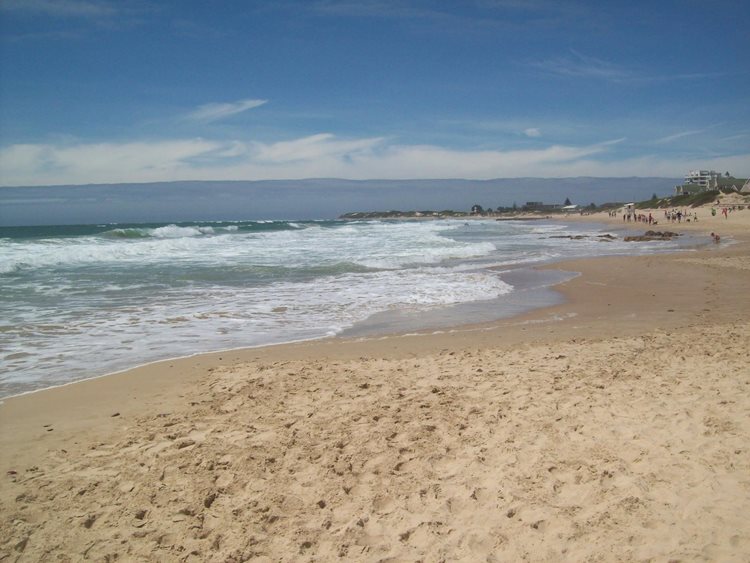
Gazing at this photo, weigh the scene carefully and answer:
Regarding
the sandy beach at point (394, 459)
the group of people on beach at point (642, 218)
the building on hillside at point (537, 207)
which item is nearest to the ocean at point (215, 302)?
the sandy beach at point (394, 459)

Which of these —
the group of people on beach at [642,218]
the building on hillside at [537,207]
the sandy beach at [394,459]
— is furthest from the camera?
the building on hillside at [537,207]

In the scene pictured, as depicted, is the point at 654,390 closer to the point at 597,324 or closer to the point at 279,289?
the point at 597,324

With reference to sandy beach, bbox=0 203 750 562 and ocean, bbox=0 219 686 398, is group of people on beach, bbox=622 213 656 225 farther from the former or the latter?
sandy beach, bbox=0 203 750 562

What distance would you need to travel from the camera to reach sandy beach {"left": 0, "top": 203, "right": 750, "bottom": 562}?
2.89m

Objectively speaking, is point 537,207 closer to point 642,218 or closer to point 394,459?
point 642,218

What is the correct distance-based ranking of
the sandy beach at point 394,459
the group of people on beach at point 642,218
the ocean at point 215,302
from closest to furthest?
the sandy beach at point 394,459 < the ocean at point 215,302 < the group of people on beach at point 642,218

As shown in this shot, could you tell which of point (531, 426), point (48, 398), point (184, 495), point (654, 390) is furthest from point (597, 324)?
point (48, 398)

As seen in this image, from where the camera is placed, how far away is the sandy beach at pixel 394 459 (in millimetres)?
2893

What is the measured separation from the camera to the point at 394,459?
3.75 m

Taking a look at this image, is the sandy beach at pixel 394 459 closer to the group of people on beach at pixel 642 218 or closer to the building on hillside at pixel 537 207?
the group of people on beach at pixel 642 218

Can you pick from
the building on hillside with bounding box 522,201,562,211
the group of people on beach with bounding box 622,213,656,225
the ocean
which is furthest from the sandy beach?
the building on hillside with bounding box 522,201,562,211

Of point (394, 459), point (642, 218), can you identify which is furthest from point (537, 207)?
point (394, 459)

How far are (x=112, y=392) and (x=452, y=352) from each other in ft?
13.4

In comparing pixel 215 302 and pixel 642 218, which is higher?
pixel 642 218
